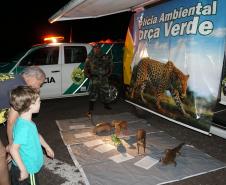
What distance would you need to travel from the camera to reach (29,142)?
2.85 metres

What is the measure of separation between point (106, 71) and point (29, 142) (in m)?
5.54

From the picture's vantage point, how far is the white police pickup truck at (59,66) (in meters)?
8.66

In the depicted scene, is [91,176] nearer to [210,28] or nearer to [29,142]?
[29,142]

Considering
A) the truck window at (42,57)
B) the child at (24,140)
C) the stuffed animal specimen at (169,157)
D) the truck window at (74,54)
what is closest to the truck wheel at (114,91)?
the truck window at (74,54)

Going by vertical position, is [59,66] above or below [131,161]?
above

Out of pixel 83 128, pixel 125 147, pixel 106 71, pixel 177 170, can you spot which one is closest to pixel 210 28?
pixel 177 170

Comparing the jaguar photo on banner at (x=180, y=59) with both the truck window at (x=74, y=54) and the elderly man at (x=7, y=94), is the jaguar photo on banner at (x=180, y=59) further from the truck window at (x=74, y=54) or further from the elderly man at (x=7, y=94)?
the truck window at (x=74, y=54)

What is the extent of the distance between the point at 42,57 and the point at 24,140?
6.38 metres

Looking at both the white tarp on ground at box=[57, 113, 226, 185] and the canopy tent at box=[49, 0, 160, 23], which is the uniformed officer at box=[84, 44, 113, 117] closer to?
the canopy tent at box=[49, 0, 160, 23]

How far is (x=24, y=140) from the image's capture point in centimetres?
278

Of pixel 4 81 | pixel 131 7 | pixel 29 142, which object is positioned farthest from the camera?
pixel 131 7

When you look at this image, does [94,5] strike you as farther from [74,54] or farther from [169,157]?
[74,54]

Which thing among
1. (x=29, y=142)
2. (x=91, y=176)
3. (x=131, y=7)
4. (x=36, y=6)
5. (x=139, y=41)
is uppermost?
(x=36, y=6)

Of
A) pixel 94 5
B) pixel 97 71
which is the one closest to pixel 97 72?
pixel 97 71
